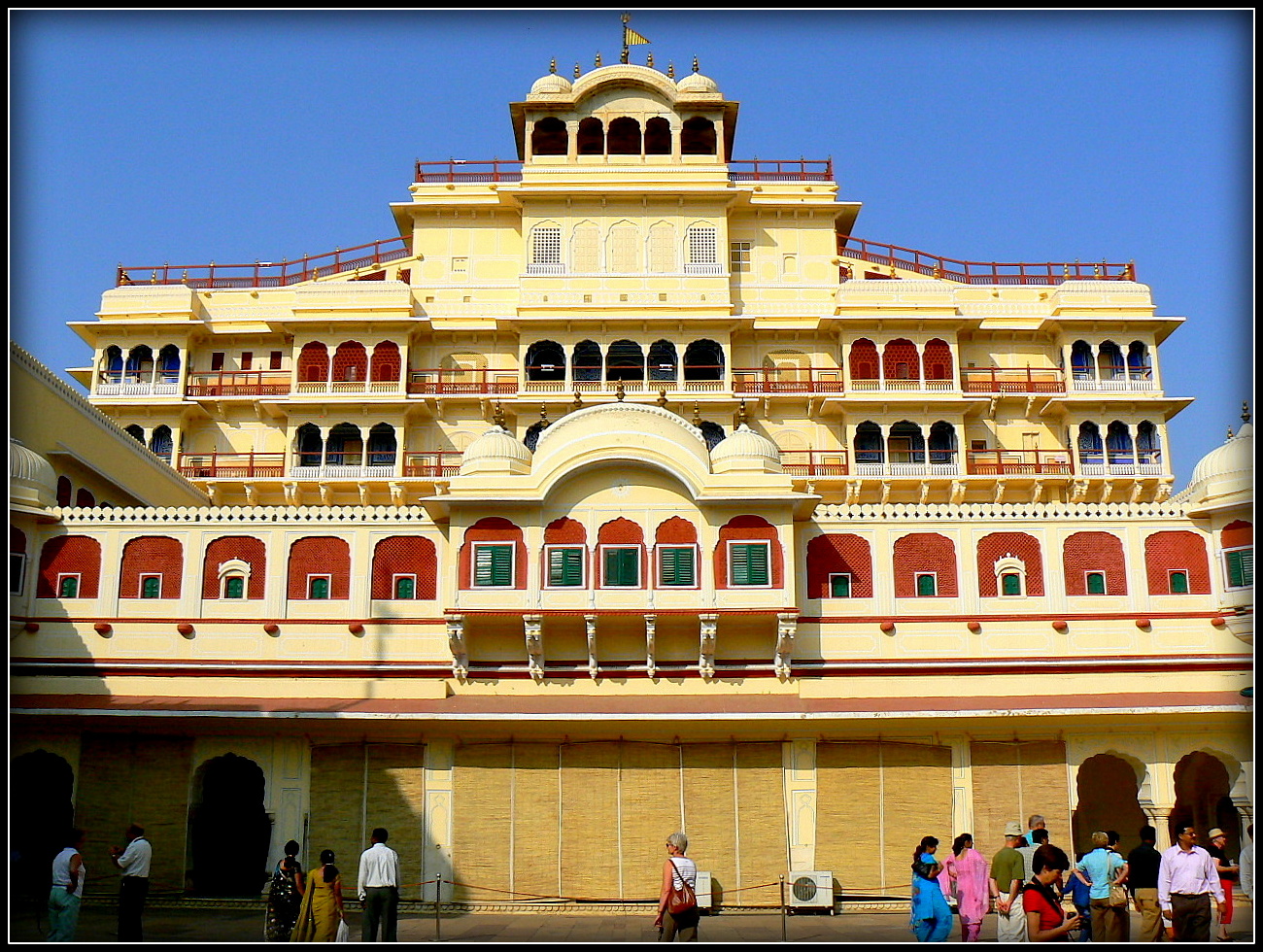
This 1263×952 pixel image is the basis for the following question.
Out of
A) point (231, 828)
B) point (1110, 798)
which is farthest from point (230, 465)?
point (1110, 798)

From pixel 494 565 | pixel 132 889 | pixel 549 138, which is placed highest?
pixel 549 138

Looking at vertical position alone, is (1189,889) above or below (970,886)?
above

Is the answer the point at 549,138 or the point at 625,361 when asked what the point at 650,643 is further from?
the point at 549,138

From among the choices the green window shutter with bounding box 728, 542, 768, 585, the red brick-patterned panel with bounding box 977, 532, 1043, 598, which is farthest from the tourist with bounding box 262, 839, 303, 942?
the red brick-patterned panel with bounding box 977, 532, 1043, 598

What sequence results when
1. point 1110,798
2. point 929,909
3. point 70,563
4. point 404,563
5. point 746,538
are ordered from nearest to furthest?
point 929,909 < point 746,538 < point 70,563 < point 404,563 < point 1110,798

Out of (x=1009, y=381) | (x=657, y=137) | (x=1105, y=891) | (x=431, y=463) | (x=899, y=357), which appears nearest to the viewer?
(x=1105, y=891)

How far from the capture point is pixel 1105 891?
16344 mm

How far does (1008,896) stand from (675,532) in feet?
41.0

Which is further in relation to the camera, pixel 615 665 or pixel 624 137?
pixel 624 137

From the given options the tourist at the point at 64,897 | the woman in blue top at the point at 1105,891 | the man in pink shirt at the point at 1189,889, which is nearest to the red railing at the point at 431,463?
the tourist at the point at 64,897

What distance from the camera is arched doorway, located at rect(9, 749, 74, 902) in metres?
25.7

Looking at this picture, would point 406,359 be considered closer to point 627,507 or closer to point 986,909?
point 627,507

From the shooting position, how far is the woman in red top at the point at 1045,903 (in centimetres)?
1457

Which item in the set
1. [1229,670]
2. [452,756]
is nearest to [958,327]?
[1229,670]
